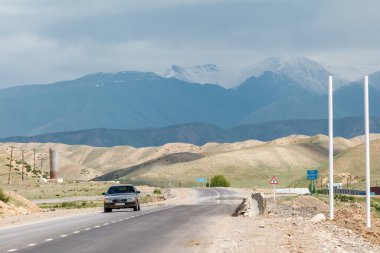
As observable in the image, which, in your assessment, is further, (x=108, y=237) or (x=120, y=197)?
(x=120, y=197)

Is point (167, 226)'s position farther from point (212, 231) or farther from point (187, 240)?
point (187, 240)

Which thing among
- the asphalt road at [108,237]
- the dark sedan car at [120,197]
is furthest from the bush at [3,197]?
the asphalt road at [108,237]

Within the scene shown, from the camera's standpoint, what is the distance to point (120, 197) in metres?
54.2

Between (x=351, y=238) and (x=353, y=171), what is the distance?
6399 inches

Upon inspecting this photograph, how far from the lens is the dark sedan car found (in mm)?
54156

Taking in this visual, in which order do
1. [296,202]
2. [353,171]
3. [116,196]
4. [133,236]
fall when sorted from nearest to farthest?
[133,236] < [116,196] < [296,202] < [353,171]

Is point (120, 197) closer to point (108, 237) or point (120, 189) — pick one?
point (120, 189)

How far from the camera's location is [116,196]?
2137 inches

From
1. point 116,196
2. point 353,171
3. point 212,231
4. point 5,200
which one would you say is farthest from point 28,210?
point 353,171

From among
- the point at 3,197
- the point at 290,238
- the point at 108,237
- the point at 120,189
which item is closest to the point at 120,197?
the point at 120,189

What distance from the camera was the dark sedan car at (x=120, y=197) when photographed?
2132 inches

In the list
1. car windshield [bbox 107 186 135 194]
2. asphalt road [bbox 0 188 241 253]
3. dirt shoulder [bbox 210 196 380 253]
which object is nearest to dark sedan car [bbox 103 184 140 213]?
car windshield [bbox 107 186 135 194]

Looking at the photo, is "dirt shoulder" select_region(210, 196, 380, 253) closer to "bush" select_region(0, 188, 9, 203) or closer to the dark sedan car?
the dark sedan car

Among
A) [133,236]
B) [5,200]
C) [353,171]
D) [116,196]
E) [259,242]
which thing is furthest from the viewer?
[353,171]
